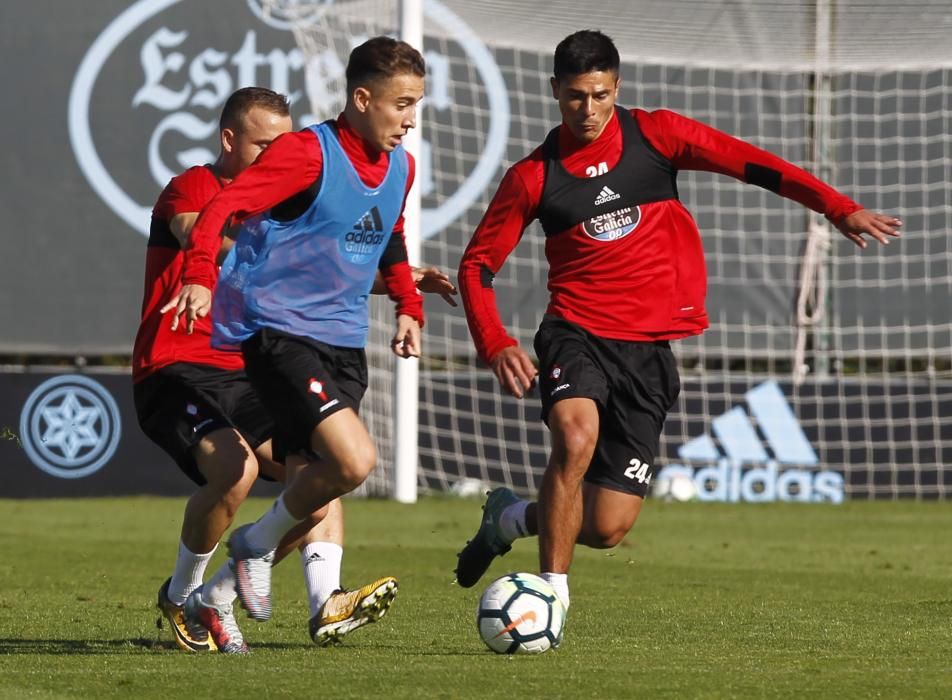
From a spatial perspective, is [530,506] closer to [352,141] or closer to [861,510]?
[352,141]

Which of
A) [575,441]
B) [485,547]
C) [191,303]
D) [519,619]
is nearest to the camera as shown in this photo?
[191,303]

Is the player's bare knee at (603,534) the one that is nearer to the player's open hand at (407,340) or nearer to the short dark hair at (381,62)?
the player's open hand at (407,340)

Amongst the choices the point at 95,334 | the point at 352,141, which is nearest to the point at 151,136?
the point at 95,334

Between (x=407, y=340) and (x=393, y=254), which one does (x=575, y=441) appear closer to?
(x=407, y=340)

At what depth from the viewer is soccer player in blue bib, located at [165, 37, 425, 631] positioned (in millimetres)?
5555

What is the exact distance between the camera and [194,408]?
609cm

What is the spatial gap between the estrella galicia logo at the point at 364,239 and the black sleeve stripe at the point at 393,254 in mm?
331

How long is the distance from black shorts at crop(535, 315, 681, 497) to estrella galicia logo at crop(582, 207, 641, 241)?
14.5 inches

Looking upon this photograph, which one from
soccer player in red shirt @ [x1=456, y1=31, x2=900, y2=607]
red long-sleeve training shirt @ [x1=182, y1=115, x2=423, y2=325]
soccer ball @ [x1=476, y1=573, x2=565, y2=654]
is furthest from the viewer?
soccer player in red shirt @ [x1=456, y1=31, x2=900, y2=607]

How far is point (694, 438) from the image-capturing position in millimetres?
Result: 14625

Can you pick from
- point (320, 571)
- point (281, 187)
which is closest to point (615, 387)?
point (320, 571)

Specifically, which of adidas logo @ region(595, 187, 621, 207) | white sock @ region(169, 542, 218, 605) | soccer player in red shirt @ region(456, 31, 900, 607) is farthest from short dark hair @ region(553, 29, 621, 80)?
white sock @ region(169, 542, 218, 605)

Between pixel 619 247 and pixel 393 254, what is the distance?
904 mm

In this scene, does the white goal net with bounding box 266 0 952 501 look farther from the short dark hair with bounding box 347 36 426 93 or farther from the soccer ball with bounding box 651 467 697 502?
the short dark hair with bounding box 347 36 426 93
